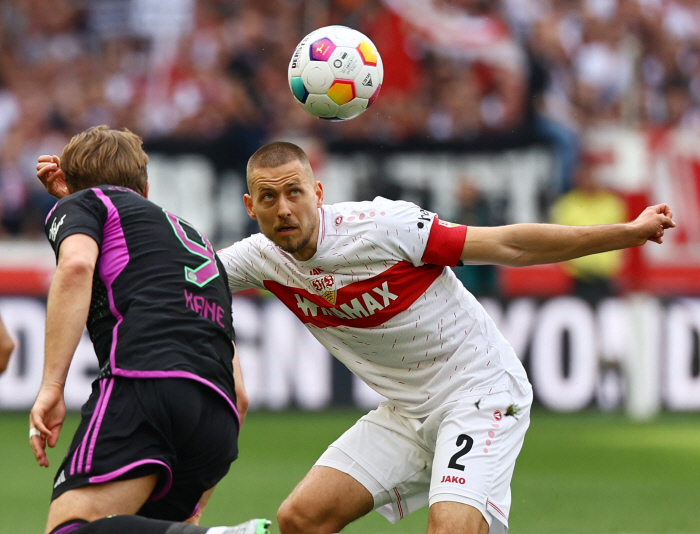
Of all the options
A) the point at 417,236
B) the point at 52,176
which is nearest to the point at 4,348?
the point at 52,176

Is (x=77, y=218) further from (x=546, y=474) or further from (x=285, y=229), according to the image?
(x=546, y=474)

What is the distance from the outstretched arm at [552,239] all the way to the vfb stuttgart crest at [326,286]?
1.98 ft

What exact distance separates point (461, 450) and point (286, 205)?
1295 millimetres

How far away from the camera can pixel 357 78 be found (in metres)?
5.49

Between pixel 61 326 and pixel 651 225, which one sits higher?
pixel 651 225

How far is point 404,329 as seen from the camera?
181 inches

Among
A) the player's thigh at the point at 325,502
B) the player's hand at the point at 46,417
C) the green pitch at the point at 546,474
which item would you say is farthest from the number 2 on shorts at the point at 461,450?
the green pitch at the point at 546,474

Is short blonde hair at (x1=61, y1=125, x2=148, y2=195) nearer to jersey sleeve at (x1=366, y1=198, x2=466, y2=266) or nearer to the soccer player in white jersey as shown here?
the soccer player in white jersey

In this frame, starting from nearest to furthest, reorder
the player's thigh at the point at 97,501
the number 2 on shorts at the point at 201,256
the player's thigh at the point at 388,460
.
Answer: the player's thigh at the point at 97,501 → the number 2 on shorts at the point at 201,256 → the player's thigh at the point at 388,460

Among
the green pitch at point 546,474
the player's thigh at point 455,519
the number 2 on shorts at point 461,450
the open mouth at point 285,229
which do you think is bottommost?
the green pitch at point 546,474

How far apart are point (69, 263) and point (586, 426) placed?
8.72 metres

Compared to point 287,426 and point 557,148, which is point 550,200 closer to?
point 557,148

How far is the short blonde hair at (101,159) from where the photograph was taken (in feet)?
12.3

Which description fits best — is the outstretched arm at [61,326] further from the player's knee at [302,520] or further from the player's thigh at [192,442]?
the player's knee at [302,520]
